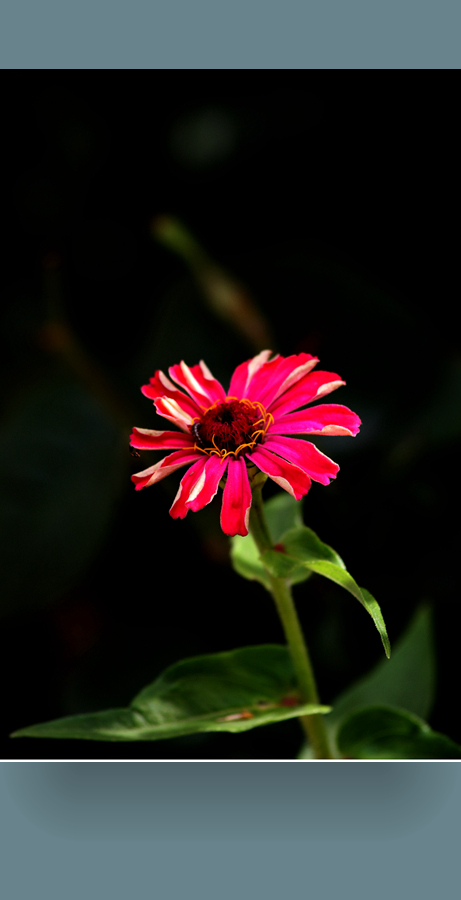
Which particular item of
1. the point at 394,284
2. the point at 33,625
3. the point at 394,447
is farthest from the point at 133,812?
the point at 394,284

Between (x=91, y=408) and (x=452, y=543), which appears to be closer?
(x=452, y=543)

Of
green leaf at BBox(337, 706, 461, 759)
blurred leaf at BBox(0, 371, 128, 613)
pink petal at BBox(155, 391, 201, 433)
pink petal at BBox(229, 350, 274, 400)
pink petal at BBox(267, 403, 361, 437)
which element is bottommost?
green leaf at BBox(337, 706, 461, 759)

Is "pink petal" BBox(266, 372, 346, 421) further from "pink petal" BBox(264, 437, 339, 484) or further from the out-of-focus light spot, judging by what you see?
the out-of-focus light spot

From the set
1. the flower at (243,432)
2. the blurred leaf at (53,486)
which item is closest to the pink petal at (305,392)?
the flower at (243,432)

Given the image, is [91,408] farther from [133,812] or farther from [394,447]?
[133,812]

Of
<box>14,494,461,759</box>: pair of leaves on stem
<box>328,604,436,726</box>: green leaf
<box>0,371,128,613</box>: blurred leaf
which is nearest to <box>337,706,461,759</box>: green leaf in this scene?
<box>14,494,461,759</box>: pair of leaves on stem

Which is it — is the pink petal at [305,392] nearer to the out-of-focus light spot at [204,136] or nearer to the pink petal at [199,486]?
the pink petal at [199,486]

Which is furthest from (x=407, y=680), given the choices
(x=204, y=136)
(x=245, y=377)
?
(x=204, y=136)
